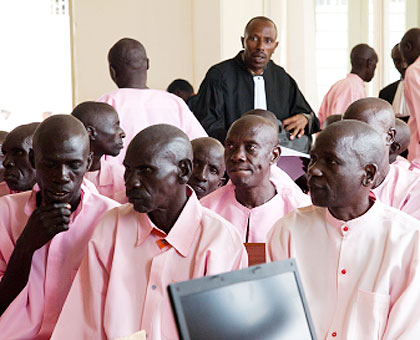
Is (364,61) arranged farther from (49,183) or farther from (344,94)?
(49,183)

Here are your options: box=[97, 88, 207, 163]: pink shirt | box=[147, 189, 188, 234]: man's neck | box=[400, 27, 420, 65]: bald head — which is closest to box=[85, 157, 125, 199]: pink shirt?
box=[97, 88, 207, 163]: pink shirt

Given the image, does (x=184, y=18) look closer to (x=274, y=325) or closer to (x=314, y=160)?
(x=314, y=160)

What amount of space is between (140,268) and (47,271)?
49 cm

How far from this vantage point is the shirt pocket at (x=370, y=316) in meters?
2.94

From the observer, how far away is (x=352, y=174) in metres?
3.11

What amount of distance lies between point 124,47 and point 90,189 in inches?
83.4

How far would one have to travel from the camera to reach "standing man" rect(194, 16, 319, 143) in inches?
238

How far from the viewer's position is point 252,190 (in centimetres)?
422

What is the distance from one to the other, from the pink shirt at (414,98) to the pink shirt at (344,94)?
151 centimetres

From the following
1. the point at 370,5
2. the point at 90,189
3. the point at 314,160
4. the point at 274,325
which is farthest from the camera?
the point at 370,5

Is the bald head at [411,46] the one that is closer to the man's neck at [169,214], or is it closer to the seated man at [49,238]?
the seated man at [49,238]

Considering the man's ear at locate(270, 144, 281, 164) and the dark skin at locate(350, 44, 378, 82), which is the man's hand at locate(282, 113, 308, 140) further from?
the dark skin at locate(350, 44, 378, 82)

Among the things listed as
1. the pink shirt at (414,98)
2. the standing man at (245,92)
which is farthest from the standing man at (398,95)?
the standing man at (245,92)

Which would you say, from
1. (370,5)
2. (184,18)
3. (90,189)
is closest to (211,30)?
(184,18)
